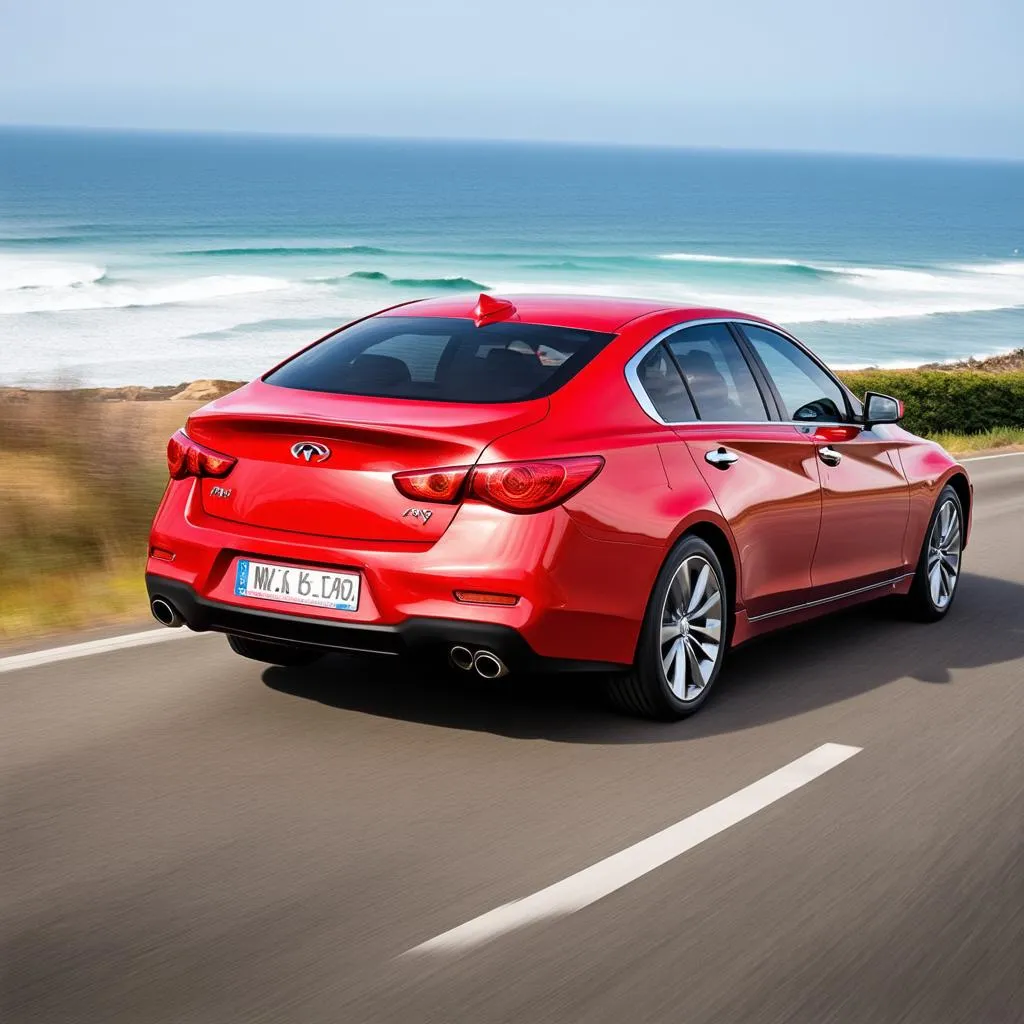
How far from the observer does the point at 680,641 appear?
6.03 meters

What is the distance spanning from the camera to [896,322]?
71.2 metres

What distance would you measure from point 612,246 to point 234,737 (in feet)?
345

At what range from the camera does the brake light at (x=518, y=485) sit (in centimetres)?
527

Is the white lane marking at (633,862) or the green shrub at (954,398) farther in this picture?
the green shrub at (954,398)

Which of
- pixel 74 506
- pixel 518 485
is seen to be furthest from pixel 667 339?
pixel 74 506

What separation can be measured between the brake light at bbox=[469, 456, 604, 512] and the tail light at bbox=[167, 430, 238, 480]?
3.14 ft

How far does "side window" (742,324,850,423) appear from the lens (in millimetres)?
7051

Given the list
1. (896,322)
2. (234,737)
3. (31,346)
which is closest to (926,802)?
(234,737)

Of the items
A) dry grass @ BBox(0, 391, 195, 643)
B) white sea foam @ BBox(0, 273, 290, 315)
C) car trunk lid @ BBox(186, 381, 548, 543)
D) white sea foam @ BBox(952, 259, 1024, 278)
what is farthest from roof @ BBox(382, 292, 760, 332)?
white sea foam @ BBox(952, 259, 1024, 278)

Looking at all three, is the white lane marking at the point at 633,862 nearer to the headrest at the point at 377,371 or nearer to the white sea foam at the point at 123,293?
the headrest at the point at 377,371

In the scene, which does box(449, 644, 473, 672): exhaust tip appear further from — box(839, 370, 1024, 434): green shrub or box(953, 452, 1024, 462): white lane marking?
box(839, 370, 1024, 434): green shrub

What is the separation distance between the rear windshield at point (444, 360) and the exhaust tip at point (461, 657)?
887mm

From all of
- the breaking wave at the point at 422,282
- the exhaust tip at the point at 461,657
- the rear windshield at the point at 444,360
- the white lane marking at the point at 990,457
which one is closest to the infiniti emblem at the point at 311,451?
the rear windshield at the point at 444,360

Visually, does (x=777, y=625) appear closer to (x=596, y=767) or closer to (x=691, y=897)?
(x=596, y=767)
